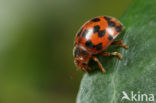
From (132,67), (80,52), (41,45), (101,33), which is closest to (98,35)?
(101,33)

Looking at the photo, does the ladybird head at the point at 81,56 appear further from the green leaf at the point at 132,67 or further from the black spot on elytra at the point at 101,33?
the green leaf at the point at 132,67

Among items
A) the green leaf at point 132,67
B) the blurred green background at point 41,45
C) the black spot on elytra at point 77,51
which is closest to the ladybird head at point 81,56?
the black spot on elytra at point 77,51

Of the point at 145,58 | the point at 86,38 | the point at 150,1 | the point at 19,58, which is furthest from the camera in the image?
the point at 19,58

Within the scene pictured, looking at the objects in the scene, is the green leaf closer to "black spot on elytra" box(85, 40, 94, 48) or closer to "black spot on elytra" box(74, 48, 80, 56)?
"black spot on elytra" box(85, 40, 94, 48)

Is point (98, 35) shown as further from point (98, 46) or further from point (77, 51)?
point (77, 51)

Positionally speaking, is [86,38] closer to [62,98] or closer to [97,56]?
[97,56]

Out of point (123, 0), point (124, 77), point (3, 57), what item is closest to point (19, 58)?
point (3, 57)

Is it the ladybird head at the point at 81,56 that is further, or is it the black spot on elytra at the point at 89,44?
the ladybird head at the point at 81,56
